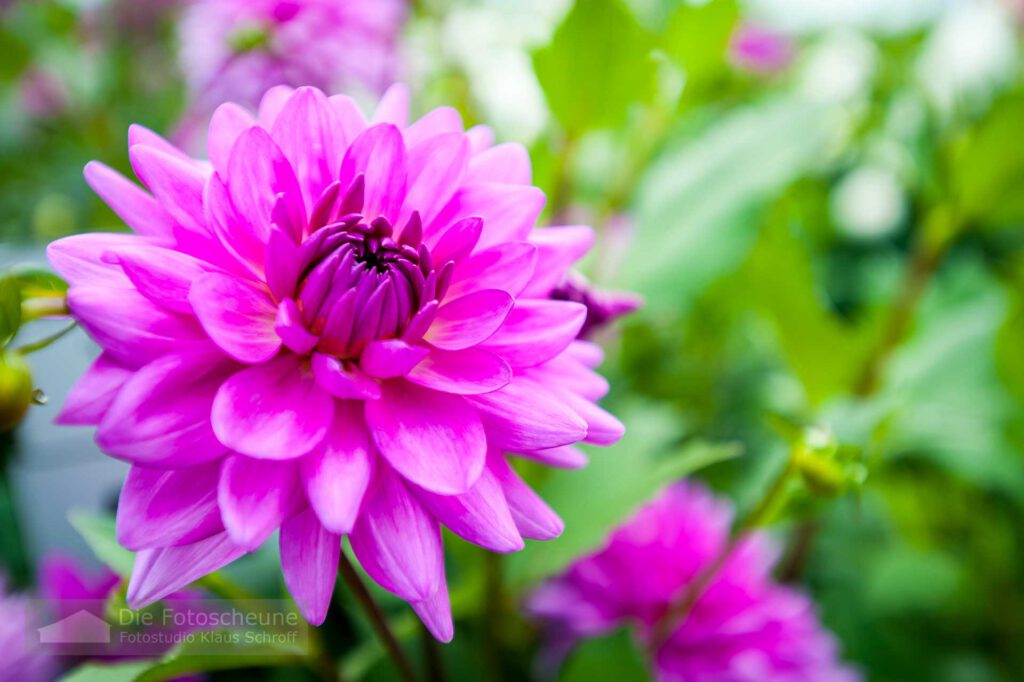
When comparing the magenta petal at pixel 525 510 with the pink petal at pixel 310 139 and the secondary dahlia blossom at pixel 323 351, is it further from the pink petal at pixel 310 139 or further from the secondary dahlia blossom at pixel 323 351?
the pink petal at pixel 310 139

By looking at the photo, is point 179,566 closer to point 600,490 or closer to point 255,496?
point 255,496

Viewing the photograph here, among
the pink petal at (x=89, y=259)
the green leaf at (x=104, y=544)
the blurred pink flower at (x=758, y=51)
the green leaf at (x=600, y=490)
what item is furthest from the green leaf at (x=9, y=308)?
the blurred pink flower at (x=758, y=51)

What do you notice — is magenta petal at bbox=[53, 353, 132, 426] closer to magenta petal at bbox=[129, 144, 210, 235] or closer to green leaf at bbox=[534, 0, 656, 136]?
magenta petal at bbox=[129, 144, 210, 235]

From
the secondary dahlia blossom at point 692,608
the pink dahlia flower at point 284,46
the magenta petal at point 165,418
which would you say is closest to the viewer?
the magenta petal at point 165,418

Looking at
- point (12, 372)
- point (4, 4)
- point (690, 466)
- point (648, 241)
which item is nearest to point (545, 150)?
point (648, 241)

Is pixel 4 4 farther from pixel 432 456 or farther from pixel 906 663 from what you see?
pixel 906 663

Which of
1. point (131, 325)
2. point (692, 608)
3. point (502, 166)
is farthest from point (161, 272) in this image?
point (692, 608)

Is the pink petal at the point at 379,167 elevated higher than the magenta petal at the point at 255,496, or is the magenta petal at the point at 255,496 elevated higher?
the pink petal at the point at 379,167
